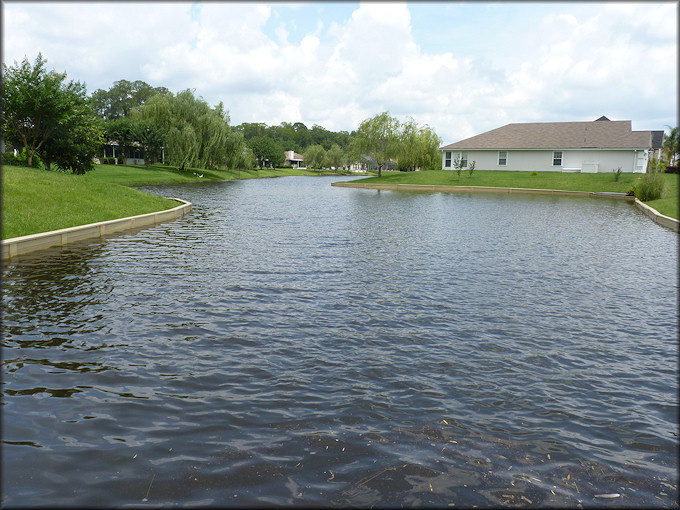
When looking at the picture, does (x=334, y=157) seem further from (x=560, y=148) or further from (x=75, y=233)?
(x=75, y=233)

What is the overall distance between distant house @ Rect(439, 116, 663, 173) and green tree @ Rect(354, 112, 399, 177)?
23.1ft

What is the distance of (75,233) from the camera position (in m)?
15.5

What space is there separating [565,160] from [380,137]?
75.8ft

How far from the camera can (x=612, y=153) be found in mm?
57906

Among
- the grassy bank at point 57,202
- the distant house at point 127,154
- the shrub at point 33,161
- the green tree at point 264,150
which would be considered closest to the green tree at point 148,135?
the distant house at point 127,154

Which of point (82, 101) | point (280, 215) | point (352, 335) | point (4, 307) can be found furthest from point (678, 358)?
point (82, 101)

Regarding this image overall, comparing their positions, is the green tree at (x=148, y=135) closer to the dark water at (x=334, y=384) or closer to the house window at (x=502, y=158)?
the house window at (x=502, y=158)

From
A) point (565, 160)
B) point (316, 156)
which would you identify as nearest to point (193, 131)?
point (565, 160)

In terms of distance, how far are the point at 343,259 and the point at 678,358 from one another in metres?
8.43

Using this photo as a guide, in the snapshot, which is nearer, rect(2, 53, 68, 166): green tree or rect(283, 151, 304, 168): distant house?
rect(2, 53, 68, 166): green tree

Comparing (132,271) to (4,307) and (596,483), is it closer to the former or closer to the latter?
(4,307)

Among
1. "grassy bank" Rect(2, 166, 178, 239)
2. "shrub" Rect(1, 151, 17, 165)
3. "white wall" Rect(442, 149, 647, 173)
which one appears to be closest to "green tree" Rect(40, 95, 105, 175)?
"shrub" Rect(1, 151, 17, 165)

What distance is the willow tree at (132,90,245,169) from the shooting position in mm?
59125

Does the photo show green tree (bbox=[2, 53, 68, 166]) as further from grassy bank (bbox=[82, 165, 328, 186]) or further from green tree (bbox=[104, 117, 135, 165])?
green tree (bbox=[104, 117, 135, 165])
